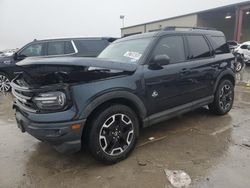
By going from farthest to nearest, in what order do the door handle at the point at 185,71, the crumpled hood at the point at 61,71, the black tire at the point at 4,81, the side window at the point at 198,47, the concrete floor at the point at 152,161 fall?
1. the black tire at the point at 4,81
2. the side window at the point at 198,47
3. the door handle at the point at 185,71
4. the concrete floor at the point at 152,161
5. the crumpled hood at the point at 61,71

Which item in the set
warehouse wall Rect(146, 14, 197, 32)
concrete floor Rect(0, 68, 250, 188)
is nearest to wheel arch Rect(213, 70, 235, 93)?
concrete floor Rect(0, 68, 250, 188)

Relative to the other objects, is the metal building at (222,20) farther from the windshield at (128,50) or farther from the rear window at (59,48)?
the windshield at (128,50)

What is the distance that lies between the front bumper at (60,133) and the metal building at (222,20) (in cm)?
1900

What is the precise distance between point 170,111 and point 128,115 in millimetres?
928

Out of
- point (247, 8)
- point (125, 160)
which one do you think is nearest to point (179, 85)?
point (125, 160)

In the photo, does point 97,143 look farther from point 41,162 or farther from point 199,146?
point 199,146

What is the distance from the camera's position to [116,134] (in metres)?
3.06

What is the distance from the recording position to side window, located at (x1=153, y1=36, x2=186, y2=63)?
11.9ft

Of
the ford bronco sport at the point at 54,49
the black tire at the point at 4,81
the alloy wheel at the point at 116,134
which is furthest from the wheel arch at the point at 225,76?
the black tire at the point at 4,81

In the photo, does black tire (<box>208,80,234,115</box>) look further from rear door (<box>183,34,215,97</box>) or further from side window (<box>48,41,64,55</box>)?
side window (<box>48,41,64,55</box>)

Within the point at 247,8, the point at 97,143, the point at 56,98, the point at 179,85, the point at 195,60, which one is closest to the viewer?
the point at 56,98

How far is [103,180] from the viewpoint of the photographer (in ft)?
9.02

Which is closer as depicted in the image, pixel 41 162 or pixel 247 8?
pixel 41 162

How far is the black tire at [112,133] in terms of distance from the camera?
2.84 meters
